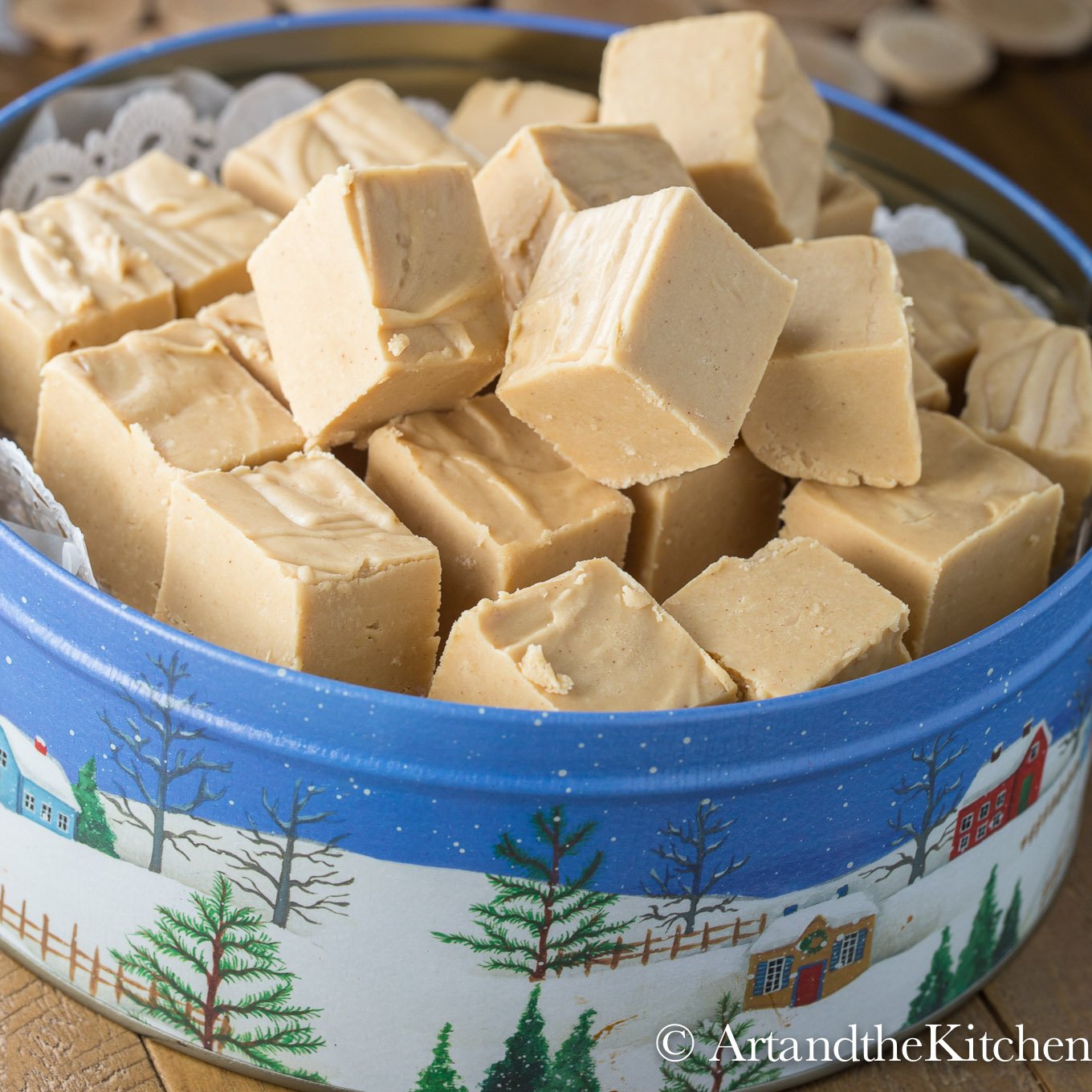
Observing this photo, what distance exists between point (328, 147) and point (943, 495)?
0.98 meters

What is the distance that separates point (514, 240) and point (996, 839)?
2.85ft

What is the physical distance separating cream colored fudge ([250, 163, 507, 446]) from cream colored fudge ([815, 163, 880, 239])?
0.61m

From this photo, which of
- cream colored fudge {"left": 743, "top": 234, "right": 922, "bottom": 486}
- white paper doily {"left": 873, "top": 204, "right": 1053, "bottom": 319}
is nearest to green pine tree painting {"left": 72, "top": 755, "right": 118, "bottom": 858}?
cream colored fudge {"left": 743, "top": 234, "right": 922, "bottom": 486}

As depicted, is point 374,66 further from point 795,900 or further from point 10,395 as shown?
point 795,900

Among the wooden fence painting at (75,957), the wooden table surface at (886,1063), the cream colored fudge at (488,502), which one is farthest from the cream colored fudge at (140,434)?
the wooden table surface at (886,1063)

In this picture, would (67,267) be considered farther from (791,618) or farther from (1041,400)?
(1041,400)

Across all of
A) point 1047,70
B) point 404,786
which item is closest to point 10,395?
point 404,786

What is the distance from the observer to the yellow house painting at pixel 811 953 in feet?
5.09

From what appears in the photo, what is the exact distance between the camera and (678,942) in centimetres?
150

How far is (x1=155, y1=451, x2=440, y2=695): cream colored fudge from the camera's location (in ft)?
4.88

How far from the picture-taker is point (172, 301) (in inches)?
75.7

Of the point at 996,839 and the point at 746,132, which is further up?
the point at 746,132

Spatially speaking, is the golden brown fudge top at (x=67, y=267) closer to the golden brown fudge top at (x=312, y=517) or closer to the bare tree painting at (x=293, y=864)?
the golden brown fudge top at (x=312, y=517)

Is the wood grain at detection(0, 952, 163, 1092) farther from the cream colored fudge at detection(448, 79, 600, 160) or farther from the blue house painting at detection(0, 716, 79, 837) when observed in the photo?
the cream colored fudge at detection(448, 79, 600, 160)
